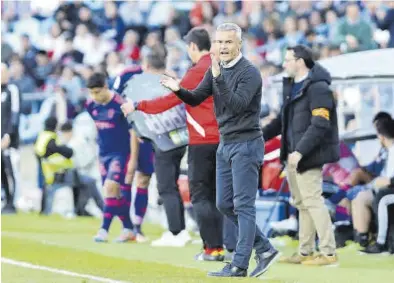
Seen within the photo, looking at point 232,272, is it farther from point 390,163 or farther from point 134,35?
point 134,35

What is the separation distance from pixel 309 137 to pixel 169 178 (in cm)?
255

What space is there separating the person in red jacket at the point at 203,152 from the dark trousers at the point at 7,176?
7294mm

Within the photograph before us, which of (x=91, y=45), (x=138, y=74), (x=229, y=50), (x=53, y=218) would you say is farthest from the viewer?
(x=91, y=45)

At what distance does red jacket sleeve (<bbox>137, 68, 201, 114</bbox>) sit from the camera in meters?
11.6

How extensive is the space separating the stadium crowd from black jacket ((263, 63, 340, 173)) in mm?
4631

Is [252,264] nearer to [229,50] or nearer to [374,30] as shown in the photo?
[229,50]

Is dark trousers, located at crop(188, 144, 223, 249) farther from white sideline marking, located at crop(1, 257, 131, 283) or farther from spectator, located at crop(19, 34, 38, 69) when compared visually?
spectator, located at crop(19, 34, 38, 69)

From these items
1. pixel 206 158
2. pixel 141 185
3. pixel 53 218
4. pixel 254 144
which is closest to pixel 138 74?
pixel 141 185

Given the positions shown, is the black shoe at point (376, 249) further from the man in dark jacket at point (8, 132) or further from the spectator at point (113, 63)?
the spectator at point (113, 63)

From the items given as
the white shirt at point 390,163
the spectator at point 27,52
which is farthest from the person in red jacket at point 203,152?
the spectator at point 27,52

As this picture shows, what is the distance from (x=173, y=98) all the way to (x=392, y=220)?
303 cm

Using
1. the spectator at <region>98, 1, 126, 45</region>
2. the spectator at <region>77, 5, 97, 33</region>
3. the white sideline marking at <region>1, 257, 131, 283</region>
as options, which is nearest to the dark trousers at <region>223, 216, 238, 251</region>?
the white sideline marking at <region>1, 257, 131, 283</region>

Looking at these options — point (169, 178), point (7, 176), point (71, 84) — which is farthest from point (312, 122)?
point (71, 84)

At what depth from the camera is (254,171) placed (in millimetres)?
10578
